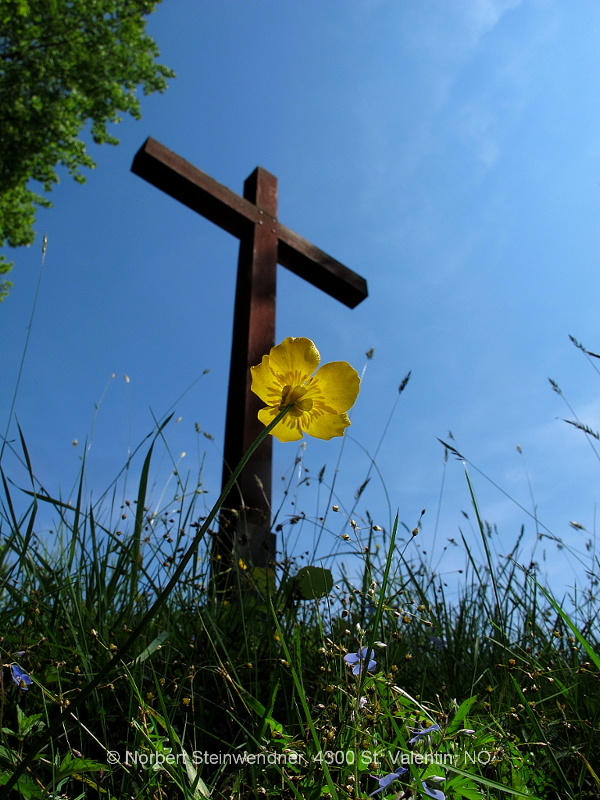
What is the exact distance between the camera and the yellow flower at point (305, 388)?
1.00m

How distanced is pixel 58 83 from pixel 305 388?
11.4 meters

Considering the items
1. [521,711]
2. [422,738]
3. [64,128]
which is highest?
[64,128]

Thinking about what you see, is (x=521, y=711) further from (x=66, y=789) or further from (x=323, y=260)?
(x=323, y=260)

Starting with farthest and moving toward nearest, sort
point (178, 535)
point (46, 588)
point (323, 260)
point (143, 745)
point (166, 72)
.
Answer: point (166, 72) → point (323, 260) → point (178, 535) → point (46, 588) → point (143, 745)

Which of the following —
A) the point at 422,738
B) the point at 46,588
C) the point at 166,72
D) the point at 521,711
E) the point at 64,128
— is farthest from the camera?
the point at 166,72

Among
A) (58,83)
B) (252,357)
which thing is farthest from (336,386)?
(58,83)

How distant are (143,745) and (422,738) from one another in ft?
1.62

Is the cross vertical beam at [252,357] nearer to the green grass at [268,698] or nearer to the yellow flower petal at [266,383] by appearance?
the green grass at [268,698]

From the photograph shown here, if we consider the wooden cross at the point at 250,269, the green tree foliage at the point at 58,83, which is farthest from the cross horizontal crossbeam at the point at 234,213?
the green tree foliage at the point at 58,83

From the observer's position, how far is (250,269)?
351cm

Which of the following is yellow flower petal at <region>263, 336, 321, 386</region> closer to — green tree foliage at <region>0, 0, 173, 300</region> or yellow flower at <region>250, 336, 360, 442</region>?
yellow flower at <region>250, 336, 360, 442</region>

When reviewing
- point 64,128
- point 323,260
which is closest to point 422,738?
point 323,260

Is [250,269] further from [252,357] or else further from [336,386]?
[336,386]

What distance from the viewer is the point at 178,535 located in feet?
5.79
